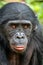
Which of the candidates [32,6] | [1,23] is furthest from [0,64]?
[32,6]

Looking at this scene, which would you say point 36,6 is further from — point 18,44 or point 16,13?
point 18,44

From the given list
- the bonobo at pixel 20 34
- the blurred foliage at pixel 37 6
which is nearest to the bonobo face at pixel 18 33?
the bonobo at pixel 20 34

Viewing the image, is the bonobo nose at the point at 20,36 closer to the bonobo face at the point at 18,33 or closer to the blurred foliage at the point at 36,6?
the bonobo face at the point at 18,33

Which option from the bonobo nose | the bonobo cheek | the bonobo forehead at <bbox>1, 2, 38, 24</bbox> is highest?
the bonobo forehead at <bbox>1, 2, 38, 24</bbox>

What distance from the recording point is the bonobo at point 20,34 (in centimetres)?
556

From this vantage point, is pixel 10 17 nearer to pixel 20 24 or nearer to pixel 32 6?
pixel 20 24

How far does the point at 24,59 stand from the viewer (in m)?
5.90

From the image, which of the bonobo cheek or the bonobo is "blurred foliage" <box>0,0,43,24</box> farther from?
the bonobo cheek

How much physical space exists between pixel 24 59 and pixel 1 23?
2.06 feet

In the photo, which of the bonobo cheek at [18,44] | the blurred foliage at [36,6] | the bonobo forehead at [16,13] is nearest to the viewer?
the bonobo cheek at [18,44]

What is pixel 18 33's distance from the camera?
218 inches

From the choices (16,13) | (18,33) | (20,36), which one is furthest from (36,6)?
(20,36)

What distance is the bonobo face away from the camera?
544 cm

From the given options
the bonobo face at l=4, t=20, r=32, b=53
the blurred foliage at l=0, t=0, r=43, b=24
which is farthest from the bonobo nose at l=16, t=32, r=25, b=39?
the blurred foliage at l=0, t=0, r=43, b=24
